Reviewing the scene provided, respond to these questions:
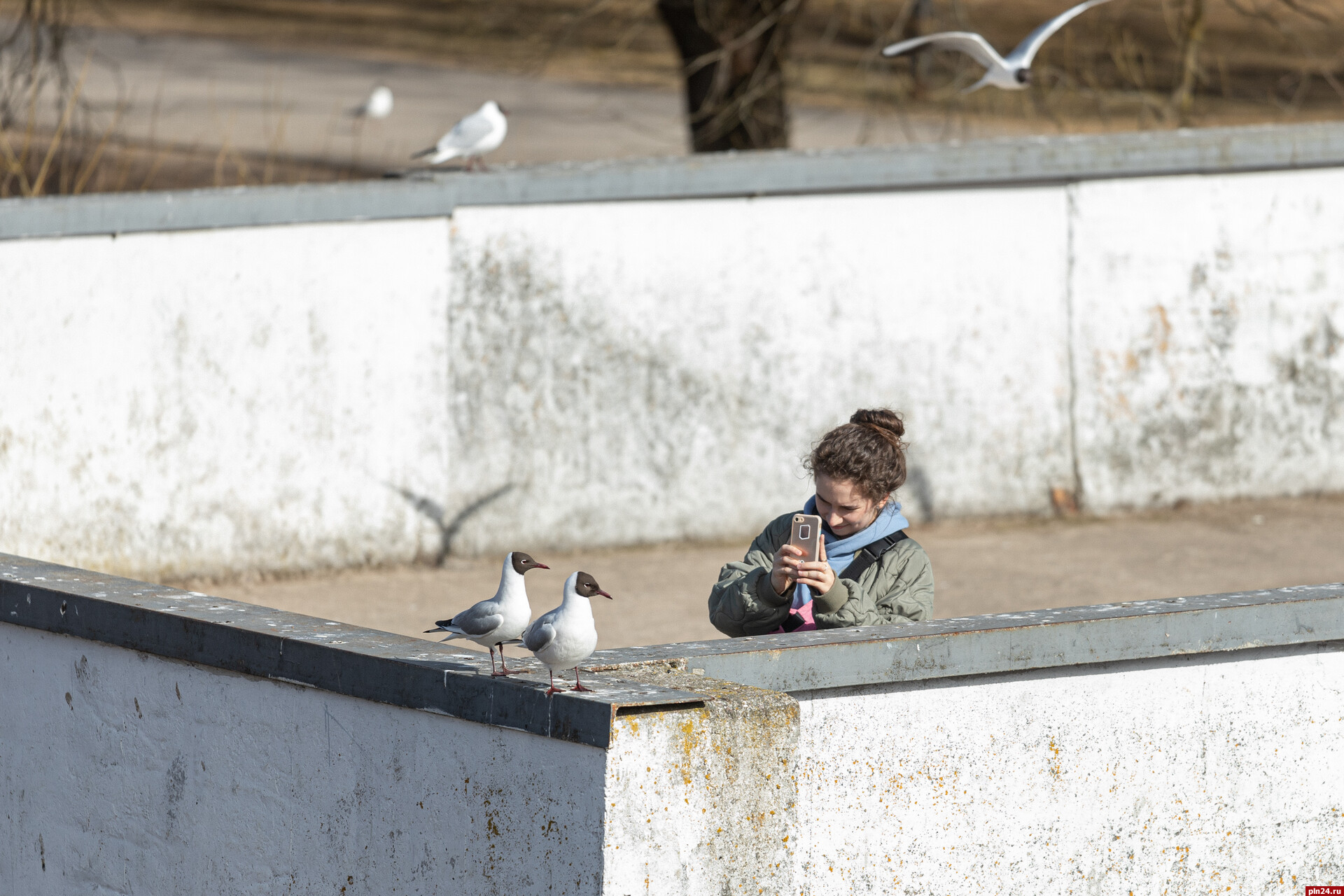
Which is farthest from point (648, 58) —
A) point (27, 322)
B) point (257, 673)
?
point (257, 673)

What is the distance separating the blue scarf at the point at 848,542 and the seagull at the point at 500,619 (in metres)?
1.13

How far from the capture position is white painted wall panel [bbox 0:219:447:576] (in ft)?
24.2

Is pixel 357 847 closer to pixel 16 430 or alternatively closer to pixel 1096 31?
pixel 16 430

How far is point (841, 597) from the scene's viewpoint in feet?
13.1

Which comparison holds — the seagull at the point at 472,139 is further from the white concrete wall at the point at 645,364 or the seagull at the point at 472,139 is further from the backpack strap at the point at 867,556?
the backpack strap at the point at 867,556

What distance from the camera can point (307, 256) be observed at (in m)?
7.86

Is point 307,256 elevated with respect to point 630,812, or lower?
elevated

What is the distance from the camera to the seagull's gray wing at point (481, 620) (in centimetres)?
315

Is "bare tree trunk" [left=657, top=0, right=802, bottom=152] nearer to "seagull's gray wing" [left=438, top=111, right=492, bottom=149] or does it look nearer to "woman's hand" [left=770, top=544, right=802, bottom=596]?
"seagull's gray wing" [left=438, top=111, right=492, bottom=149]

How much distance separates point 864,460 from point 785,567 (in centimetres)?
37

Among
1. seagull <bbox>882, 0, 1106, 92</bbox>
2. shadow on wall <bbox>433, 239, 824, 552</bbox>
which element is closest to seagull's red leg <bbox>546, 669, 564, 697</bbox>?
seagull <bbox>882, 0, 1106, 92</bbox>

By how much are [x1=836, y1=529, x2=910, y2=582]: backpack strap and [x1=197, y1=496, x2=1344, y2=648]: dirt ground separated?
9.30 ft

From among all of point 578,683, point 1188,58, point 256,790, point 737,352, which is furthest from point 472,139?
point 578,683

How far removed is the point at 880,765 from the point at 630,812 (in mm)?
626
